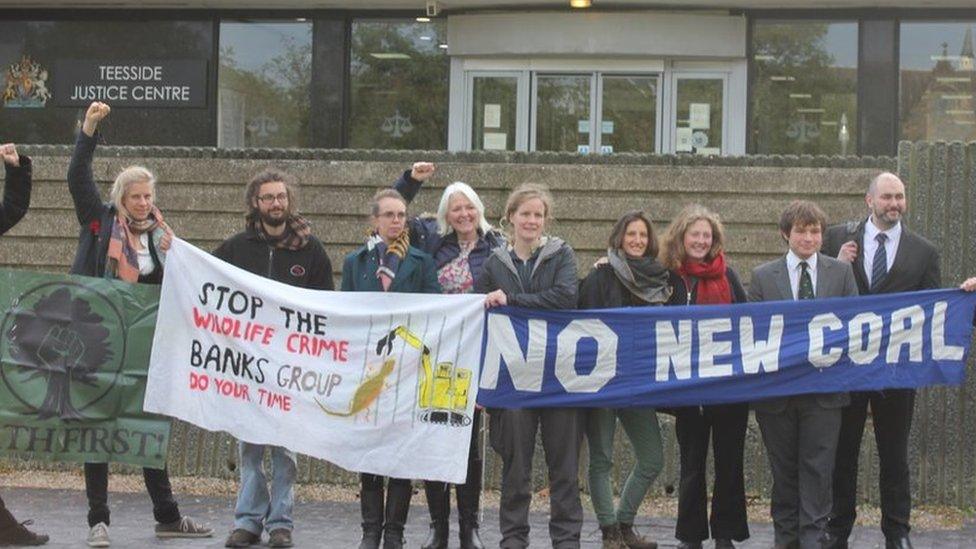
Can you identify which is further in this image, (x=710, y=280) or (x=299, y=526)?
(x=299, y=526)

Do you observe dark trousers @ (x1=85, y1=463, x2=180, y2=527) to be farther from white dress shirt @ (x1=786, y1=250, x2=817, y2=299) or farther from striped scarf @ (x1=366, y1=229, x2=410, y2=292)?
white dress shirt @ (x1=786, y1=250, x2=817, y2=299)

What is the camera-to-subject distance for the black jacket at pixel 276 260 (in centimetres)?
895

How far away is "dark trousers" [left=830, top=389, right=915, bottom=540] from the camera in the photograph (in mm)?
8484

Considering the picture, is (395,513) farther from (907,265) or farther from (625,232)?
(907,265)

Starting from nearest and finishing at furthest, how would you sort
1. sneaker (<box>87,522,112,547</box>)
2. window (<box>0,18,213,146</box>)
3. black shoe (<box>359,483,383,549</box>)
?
black shoe (<box>359,483,383,549</box>), sneaker (<box>87,522,112,547</box>), window (<box>0,18,213,146</box>)

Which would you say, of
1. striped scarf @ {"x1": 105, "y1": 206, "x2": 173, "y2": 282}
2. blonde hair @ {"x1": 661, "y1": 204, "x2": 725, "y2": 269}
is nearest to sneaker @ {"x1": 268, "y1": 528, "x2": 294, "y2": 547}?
striped scarf @ {"x1": 105, "y1": 206, "x2": 173, "y2": 282}

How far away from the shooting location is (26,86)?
2062 centimetres

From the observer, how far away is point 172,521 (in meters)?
8.99

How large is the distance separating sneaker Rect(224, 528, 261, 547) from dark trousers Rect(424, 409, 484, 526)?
1.03 metres

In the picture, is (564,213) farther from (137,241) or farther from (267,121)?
(267,121)

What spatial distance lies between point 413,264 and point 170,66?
40.9 feet

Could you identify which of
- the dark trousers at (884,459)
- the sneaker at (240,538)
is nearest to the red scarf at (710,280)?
the dark trousers at (884,459)

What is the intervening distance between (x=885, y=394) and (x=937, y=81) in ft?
38.0

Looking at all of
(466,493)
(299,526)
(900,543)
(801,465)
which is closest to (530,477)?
(466,493)
